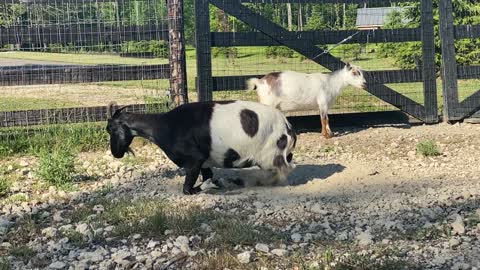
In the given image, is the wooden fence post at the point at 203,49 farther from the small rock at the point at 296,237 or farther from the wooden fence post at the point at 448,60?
the small rock at the point at 296,237

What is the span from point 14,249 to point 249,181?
9.29ft

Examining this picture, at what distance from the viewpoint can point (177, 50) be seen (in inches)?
386

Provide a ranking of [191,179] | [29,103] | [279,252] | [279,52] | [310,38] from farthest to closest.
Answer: [279,52] → [29,103] → [310,38] → [191,179] → [279,252]

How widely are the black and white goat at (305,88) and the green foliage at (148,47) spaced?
1600 mm

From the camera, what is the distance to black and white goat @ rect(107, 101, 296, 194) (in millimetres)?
6602

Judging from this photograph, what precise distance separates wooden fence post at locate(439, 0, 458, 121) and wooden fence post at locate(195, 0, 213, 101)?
13.8 feet

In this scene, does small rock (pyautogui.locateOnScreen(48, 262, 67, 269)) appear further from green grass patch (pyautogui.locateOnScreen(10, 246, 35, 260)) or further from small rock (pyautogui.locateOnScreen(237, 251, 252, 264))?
small rock (pyautogui.locateOnScreen(237, 251, 252, 264))

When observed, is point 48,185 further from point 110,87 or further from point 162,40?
point 110,87

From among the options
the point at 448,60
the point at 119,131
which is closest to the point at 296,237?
the point at 119,131

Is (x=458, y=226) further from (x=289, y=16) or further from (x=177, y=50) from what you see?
(x=289, y=16)

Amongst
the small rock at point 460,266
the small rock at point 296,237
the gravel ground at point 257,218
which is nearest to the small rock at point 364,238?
the gravel ground at point 257,218

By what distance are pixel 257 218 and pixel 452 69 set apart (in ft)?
22.0

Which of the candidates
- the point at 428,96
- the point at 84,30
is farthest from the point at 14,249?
the point at 428,96

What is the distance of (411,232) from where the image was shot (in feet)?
17.0
